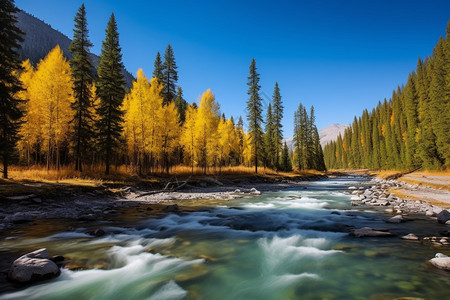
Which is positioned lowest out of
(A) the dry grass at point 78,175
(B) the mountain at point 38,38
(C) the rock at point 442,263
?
(C) the rock at point 442,263

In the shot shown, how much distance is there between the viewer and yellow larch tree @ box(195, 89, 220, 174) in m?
31.4

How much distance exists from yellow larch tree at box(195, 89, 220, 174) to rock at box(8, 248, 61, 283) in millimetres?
26597

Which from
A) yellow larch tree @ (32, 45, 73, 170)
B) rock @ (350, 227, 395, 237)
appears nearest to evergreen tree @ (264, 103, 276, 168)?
yellow larch tree @ (32, 45, 73, 170)

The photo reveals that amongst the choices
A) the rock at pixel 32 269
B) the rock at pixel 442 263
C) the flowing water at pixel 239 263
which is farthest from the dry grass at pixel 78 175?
the rock at pixel 442 263

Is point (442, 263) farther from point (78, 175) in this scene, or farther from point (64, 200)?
point (78, 175)

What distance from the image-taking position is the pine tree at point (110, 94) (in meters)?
22.6

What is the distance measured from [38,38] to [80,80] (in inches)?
7596

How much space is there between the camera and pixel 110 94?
22.9 meters

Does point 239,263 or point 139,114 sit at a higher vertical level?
point 139,114

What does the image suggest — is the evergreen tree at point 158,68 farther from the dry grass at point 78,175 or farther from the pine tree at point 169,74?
the dry grass at point 78,175

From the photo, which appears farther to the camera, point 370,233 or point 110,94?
point 110,94

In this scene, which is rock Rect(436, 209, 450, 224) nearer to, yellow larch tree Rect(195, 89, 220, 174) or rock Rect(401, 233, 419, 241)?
rock Rect(401, 233, 419, 241)

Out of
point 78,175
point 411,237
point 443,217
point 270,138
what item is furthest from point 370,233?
point 270,138

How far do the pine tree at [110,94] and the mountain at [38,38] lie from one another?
426ft
